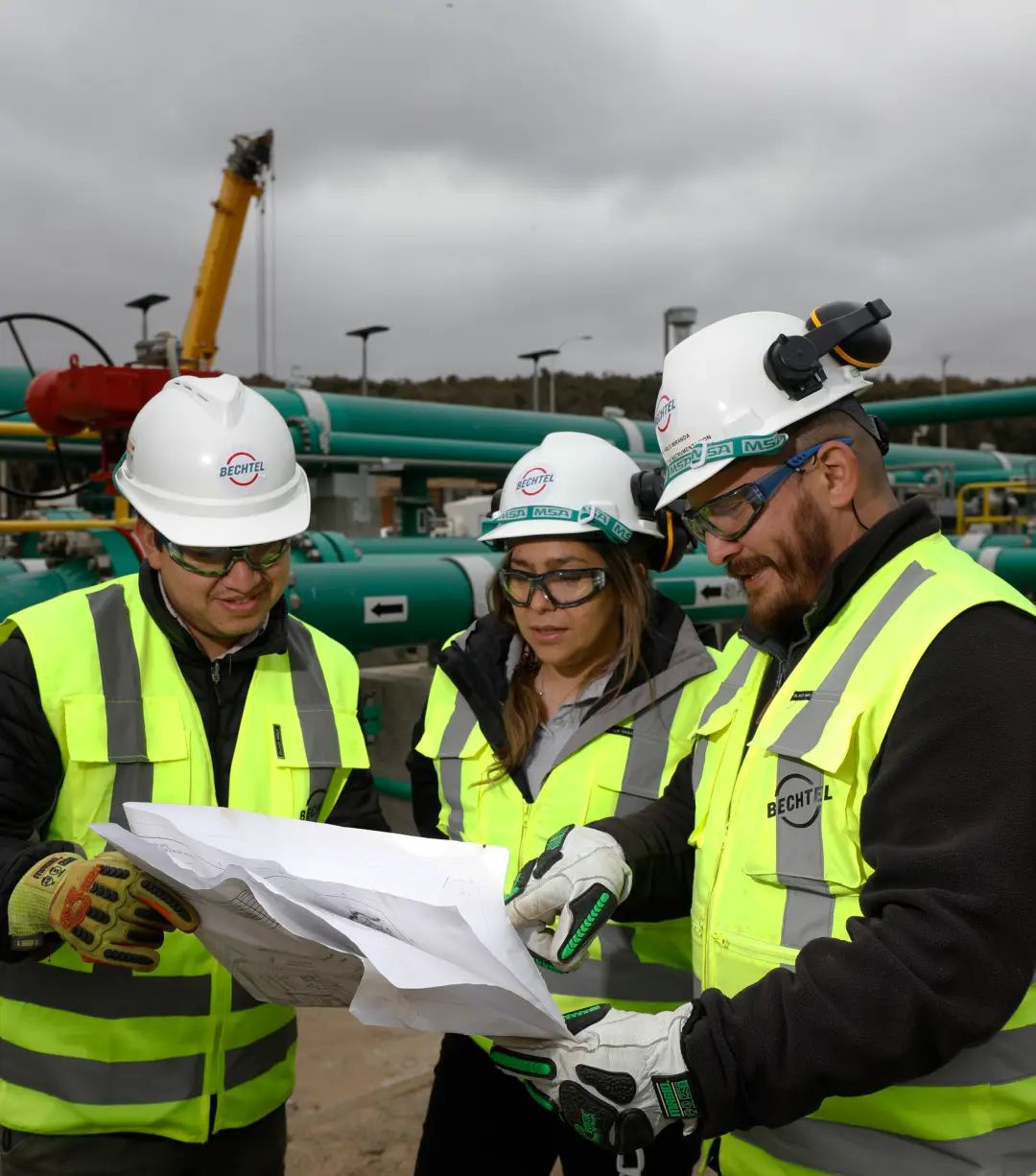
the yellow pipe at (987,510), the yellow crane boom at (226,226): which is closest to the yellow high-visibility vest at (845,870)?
the yellow crane boom at (226,226)

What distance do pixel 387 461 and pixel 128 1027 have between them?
4463 millimetres

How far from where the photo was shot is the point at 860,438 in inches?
59.2

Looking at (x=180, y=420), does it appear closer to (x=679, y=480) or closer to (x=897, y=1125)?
(x=679, y=480)

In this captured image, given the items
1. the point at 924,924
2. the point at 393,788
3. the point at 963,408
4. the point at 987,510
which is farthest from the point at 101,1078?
the point at 987,510

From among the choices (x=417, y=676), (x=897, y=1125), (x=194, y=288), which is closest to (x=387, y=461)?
(x=417, y=676)

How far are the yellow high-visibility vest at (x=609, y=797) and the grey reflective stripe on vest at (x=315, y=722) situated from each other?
27 centimetres

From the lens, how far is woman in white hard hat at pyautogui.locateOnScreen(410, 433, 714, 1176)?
75.9 inches

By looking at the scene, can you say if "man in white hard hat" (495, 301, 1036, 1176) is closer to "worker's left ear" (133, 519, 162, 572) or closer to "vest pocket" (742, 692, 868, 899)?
"vest pocket" (742, 692, 868, 899)

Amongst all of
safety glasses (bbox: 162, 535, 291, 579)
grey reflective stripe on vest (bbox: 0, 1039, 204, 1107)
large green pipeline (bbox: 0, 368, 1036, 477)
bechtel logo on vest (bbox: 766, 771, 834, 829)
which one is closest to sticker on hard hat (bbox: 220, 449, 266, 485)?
safety glasses (bbox: 162, 535, 291, 579)

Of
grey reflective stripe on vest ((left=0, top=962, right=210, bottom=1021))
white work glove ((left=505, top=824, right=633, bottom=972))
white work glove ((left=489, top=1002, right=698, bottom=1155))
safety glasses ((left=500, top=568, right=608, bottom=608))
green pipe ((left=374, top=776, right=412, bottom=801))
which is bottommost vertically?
green pipe ((left=374, top=776, right=412, bottom=801))

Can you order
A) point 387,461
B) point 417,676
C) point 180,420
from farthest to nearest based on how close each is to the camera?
point 387,461 < point 417,676 < point 180,420

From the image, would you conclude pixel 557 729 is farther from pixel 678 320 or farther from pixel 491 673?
pixel 678 320

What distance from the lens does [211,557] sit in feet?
6.13

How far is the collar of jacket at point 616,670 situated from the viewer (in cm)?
203
